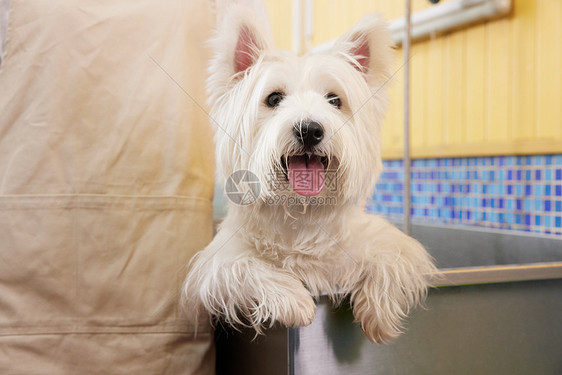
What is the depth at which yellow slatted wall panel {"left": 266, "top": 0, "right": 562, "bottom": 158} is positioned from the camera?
1318 millimetres

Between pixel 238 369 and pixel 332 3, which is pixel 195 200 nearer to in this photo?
pixel 238 369

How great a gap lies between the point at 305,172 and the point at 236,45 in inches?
9.0

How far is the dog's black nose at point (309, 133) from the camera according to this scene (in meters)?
0.59

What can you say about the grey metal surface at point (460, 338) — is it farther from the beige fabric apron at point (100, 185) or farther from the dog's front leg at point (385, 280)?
the beige fabric apron at point (100, 185)

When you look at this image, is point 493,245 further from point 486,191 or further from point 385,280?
point 385,280

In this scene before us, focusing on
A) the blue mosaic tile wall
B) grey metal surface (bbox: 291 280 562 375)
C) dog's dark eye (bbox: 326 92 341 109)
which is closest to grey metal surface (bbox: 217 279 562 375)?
grey metal surface (bbox: 291 280 562 375)

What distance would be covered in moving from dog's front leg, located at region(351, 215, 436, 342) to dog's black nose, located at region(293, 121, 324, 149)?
0.18 meters

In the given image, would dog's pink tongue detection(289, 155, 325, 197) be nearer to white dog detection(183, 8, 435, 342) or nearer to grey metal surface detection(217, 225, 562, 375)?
white dog detection(183, 8, 435, 342)

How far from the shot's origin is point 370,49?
71cm

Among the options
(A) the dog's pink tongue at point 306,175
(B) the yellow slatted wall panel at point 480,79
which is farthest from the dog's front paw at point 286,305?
(B) the yellow slatted wall panel at point 480,79

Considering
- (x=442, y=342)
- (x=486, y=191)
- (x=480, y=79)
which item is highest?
(x=480, y=79)

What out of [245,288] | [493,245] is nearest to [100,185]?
[245,288]

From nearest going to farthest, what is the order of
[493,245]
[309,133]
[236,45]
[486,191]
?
[309,133], [236,45], [493,245], [486,191]

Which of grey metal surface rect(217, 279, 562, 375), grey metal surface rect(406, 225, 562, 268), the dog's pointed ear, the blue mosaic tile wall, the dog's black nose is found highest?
the dog's pointed ear
